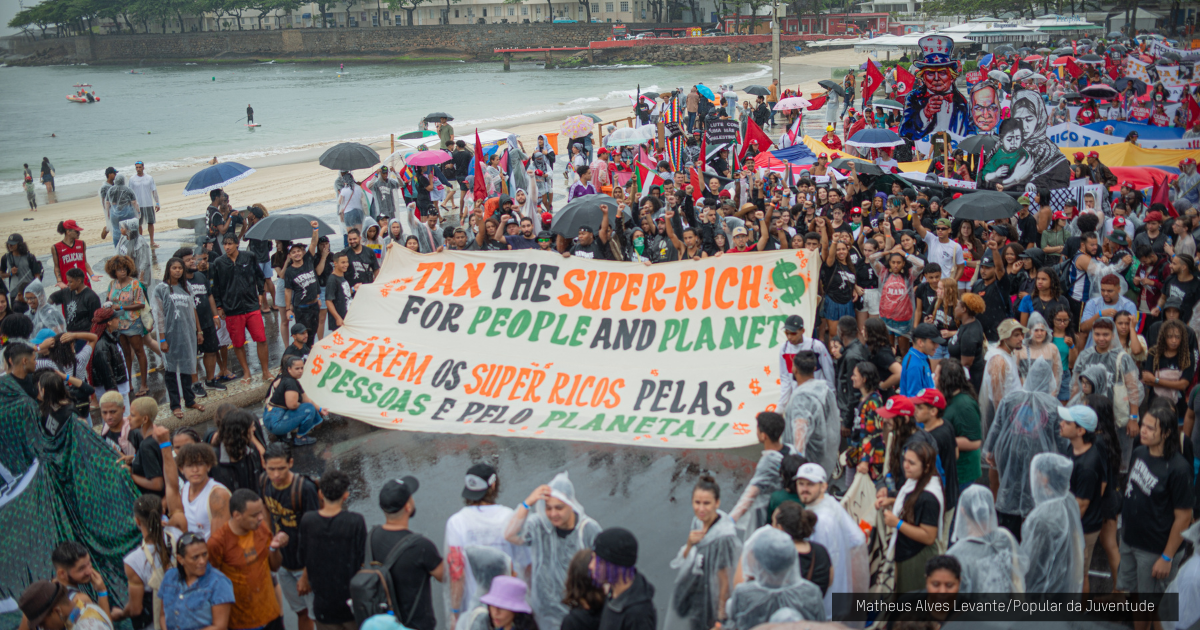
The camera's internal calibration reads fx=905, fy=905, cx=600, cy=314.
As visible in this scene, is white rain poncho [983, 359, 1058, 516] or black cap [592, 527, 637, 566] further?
white rain poncho [983, 359, 1058, 516]

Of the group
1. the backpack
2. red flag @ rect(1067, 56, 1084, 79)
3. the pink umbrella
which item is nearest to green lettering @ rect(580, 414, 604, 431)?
the backpack

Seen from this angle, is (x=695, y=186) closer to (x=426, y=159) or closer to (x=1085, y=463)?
(x=426, y=159)

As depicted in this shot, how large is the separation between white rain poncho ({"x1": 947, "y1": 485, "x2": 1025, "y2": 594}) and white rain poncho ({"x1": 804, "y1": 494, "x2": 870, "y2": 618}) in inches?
18.9

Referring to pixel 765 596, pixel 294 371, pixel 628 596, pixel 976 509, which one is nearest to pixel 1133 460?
pixel 976 509

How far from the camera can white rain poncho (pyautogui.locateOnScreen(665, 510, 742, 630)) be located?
4574 millimetres

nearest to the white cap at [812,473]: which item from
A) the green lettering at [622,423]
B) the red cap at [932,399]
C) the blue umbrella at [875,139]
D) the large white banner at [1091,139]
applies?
the red cap at [932,399]

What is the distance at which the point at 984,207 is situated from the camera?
32.6 feet

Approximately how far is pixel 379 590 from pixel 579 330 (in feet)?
16.0

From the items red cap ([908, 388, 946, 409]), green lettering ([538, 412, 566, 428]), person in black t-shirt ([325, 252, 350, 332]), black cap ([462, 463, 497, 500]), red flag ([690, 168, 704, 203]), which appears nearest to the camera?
black cap ([462, 463, 497, 500])

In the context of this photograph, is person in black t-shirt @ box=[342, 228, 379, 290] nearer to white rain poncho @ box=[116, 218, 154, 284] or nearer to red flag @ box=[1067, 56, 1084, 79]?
white rain poncho @ box=[116, 218, 154, 284]

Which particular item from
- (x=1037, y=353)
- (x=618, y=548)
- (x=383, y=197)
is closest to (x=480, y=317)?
(x=1037, y=353)

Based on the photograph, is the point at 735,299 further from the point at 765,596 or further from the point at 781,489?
the point at 765,596

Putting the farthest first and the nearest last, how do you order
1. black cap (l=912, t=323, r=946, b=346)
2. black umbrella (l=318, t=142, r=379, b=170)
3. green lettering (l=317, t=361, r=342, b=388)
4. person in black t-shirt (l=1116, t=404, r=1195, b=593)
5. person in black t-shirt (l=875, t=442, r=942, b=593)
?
1. black umbrella (l=318, t=142, r=379, b=170)
2. green lettering (l=317, t=361, r=342, b=388)
3. black cap (l=912, t=323, r=946, b=346)
4. person in black t-shirt (l=1116, t=404, r=1195, b=593)
5. person in black t-shirt (l=875, t=442, r=942, b=593)

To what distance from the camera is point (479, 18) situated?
13575cm
